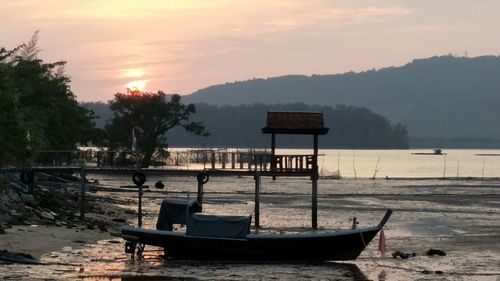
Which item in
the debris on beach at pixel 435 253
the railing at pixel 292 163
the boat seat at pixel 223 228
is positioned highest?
the railing at pixel 292 163

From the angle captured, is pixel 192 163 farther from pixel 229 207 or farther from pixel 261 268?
pixel 261 268

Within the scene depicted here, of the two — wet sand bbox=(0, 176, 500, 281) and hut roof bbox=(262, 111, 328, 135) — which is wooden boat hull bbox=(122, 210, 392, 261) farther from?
hut roof bbox=(262, 111, 328, 135)

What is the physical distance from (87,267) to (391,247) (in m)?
12.4

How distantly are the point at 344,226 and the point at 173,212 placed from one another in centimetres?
1381

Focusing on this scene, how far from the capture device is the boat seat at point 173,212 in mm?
28578

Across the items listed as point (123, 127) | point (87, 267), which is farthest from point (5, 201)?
point (123, 127)

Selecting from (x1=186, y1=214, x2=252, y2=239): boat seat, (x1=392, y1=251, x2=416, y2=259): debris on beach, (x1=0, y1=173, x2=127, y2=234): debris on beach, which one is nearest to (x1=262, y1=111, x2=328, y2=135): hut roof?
(x1=0, y1=173, x2=127, y2=234): debris on beach

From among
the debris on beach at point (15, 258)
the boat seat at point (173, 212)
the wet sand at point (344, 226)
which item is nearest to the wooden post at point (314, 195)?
the wet sand at point (344, 226)

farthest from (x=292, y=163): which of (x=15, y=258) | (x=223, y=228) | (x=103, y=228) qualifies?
(x=15, y=258)

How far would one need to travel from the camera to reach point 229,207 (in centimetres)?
5159

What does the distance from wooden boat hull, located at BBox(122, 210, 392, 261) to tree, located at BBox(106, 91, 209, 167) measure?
65.0 meters

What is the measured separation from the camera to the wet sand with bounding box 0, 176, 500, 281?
2436 centimetres

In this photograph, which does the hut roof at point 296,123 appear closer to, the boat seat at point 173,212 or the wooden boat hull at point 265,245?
the boat seat at point 173,212

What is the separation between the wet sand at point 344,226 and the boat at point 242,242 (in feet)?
1.44
